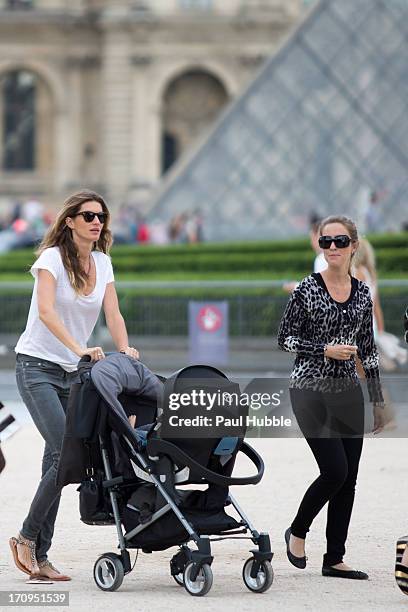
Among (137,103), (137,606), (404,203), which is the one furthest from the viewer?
(137,103)

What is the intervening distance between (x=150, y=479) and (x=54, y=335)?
0.63 metres

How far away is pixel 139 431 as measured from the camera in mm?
6234

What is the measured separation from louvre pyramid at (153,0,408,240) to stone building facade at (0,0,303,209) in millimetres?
24618

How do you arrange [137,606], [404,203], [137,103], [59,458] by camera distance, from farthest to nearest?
[137,103] → [404,203] → [59,458] → [137,606]

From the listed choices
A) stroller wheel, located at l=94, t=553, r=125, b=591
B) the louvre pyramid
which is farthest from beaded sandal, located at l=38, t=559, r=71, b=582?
the louvre pyramid

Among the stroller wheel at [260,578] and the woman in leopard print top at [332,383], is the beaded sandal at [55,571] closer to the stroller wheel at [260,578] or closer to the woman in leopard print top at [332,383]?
the stroller wheel at [260,578]

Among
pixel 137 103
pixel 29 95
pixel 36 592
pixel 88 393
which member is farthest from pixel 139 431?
pixel 29 95

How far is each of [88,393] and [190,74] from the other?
5244cm

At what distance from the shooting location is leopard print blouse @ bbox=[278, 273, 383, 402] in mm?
6422

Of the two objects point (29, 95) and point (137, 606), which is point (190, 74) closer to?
point (29, 95)

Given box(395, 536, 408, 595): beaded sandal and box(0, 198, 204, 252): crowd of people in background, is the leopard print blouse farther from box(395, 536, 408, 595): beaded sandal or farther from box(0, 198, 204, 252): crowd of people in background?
box(0, 198, 204, 252): crowd of people in background

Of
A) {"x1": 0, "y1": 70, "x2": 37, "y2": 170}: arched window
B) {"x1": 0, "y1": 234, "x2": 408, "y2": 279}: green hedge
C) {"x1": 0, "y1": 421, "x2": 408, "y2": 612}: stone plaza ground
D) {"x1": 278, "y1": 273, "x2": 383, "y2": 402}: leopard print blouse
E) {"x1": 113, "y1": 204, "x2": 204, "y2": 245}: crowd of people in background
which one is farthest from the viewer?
{"x1": 0, "y1": 70, "x2": 37, "y2": 170}: arched window

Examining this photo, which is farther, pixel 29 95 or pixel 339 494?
pixel 29 95

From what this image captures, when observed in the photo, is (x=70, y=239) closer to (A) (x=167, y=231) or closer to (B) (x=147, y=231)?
(A) (x=167, y=231)
